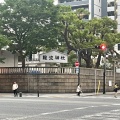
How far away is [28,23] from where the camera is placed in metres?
38.7

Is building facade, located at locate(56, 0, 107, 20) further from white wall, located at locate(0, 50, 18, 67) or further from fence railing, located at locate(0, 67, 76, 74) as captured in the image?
fence railing, located at locate(0, 67, 76, 74)

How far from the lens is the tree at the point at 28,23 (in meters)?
38.5

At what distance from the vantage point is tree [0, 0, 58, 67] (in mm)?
38469

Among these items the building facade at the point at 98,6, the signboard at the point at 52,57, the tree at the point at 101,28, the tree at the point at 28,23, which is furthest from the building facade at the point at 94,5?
the tree at the point at 28,23

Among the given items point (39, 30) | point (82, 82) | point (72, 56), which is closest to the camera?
point (39, 30)

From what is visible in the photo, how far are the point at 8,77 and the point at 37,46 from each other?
5.20 metres

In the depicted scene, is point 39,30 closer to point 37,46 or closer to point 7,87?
point 37,46

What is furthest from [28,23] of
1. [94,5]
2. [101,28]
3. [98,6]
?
[98,6]

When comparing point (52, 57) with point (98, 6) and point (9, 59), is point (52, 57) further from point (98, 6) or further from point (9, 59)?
point (98, 6)

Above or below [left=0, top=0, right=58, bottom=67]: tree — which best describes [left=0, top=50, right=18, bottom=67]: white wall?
below

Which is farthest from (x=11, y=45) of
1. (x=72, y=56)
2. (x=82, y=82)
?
(x=72, y=56)

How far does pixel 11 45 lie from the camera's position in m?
39.2

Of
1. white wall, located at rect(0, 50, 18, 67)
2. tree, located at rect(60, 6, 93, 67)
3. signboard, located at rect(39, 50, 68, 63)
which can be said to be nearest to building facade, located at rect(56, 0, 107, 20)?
tree, located at rect(60, 6, 93, 67)

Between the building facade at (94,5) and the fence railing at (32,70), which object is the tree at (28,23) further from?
the building facade at (94,5)
